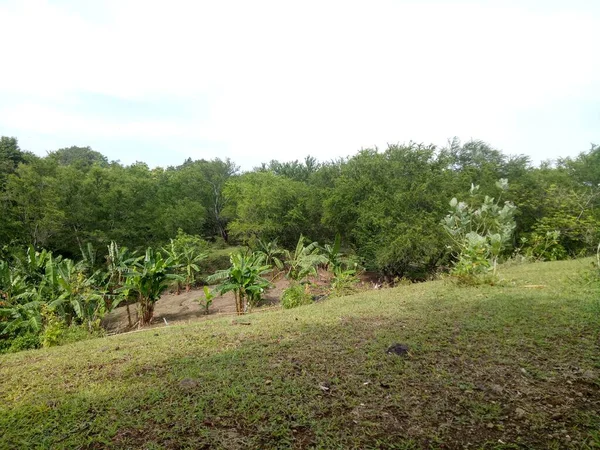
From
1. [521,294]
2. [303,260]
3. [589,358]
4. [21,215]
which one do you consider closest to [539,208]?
[303,260]

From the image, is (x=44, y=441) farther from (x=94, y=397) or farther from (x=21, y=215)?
(x=21, y=215)

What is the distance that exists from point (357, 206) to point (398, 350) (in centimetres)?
1559

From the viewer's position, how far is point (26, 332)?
7789 mm

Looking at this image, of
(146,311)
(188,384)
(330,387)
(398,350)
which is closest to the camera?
(330,387)

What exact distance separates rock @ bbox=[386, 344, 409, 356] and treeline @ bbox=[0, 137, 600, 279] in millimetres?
10198

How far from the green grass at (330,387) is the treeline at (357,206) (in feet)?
31.4

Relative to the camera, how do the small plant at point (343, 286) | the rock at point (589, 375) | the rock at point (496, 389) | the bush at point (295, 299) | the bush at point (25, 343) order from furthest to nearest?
the small plant at point (343, 286) < the bush at point (295, 299) < the bush at point (25, 343) < the rock at point (589, 375) < the rock at point (496, 389)

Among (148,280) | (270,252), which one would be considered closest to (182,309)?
(148,280)

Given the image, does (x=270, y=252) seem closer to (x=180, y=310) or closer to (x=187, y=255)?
(x=187, y=255)

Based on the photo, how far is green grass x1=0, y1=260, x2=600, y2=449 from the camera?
103 inches

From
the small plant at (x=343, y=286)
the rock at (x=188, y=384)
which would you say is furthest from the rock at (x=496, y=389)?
the small plant at (x=343, y=286)

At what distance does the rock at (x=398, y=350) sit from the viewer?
3.93m

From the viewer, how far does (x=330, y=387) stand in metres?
3.27

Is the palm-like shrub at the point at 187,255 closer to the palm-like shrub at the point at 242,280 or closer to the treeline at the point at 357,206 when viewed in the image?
the treeline at the point at 357,206
